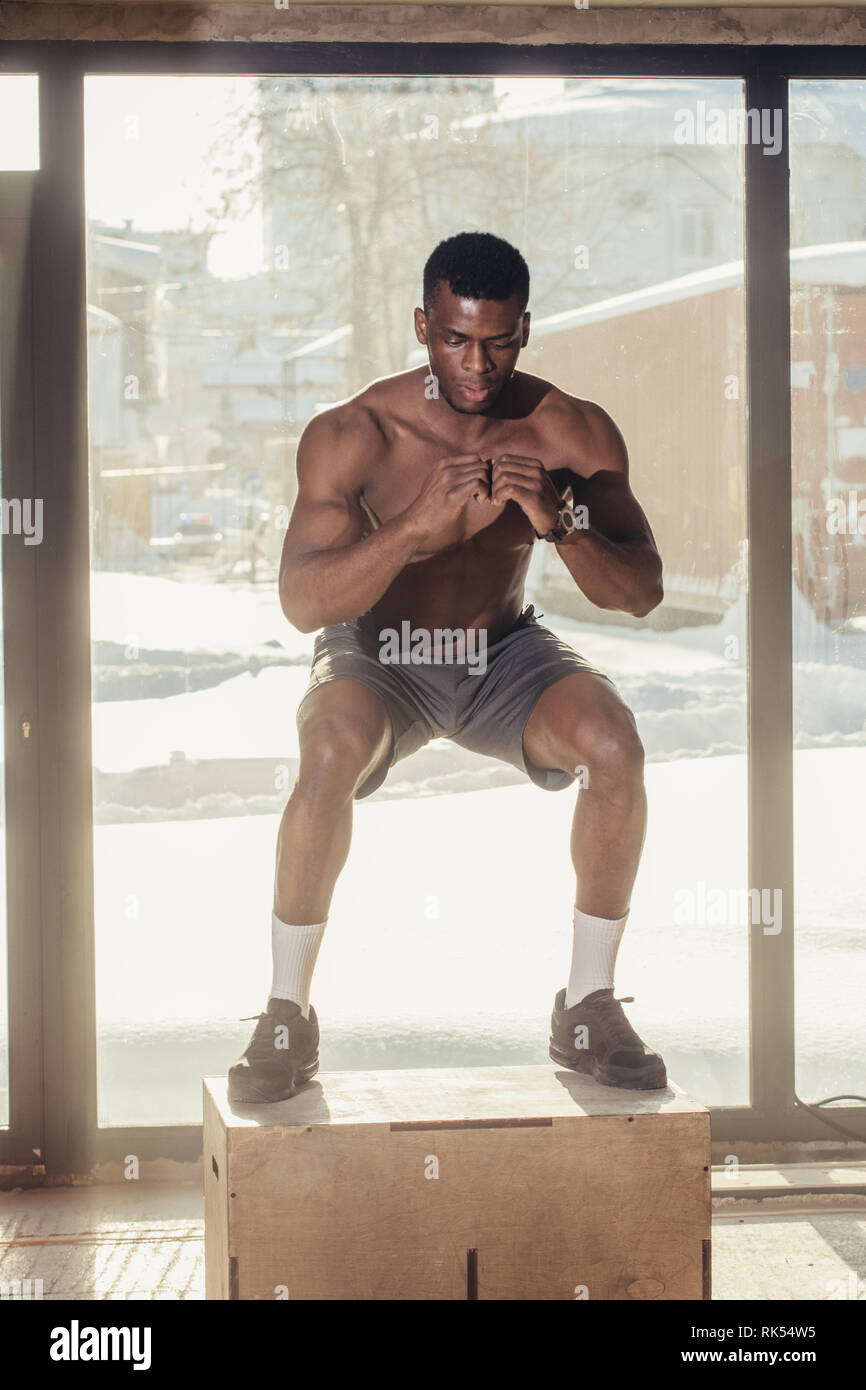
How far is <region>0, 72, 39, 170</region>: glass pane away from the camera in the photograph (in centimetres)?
306

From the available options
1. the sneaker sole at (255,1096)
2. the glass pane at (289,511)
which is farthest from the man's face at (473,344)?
the sneaker sole at (255,1096)

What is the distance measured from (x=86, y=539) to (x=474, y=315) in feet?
3.67

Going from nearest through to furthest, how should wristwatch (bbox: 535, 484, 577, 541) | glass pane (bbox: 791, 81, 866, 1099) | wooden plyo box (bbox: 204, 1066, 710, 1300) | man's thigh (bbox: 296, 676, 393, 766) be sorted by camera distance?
wooden plyo box (bbox: 204, 1066, 710, 1300) → wristwatch (bbox: 535, 484, 577, 541) → man's thigh (bbox: 296, 676, 393, 766) → glass pane (bbox: 791, 81, 866, 1099)

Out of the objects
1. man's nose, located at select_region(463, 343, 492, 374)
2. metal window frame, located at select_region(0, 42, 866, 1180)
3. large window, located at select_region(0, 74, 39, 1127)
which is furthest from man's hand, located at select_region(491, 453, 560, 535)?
large window, located at select_region(0, 74, 39, 1127)

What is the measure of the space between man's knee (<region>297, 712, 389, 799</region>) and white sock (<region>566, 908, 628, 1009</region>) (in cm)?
45

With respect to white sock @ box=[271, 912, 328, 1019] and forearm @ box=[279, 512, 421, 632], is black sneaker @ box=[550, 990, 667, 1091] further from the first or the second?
forearm @ box=[279, 512, 421, 632]

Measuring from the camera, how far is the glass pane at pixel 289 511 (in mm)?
3109

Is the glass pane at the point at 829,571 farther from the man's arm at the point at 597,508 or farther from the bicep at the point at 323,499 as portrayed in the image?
the bicep at the point at 323,499

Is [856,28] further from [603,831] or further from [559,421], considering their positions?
[603,831]

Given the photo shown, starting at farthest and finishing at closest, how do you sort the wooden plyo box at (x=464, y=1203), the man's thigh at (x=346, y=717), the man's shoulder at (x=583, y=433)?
the man's shoulder at (x=583, y=433), the man's thigh at (x=346, y=717), the wooden plyo box at (x=464, y=1203)

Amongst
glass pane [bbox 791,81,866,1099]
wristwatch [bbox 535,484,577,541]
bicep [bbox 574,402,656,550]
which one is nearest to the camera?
wristwatch [bbox 535,484,577,541]

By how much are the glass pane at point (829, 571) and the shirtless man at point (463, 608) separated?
79cm

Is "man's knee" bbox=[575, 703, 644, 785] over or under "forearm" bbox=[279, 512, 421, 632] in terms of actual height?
under

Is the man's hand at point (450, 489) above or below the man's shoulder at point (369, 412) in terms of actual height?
below
